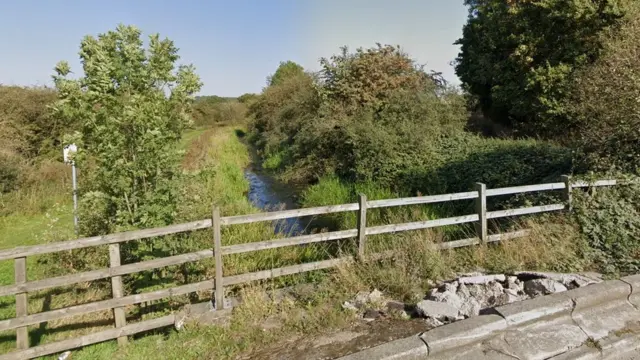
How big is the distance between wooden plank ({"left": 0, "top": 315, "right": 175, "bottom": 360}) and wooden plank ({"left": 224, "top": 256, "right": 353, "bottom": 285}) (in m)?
0.80

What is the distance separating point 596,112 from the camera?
8836 millimetres

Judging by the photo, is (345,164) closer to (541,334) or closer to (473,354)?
(541,334)

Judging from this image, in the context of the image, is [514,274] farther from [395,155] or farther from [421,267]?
[395,155]

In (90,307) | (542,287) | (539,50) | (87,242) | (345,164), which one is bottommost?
(542,287)

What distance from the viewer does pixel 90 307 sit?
3.90m

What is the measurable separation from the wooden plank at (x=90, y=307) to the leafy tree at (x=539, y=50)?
15.1 metres

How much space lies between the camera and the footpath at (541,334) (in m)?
3.23

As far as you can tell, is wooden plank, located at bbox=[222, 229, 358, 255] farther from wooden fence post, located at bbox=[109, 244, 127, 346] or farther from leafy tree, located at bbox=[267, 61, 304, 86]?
leafy tree, located at bbox=[267, 61, 304, 86]

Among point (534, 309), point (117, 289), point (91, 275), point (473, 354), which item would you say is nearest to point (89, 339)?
point (117, 289)

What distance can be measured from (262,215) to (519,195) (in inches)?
224

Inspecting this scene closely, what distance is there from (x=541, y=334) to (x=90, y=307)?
447 cm

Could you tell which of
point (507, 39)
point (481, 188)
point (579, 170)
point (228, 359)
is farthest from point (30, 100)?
point (507, 39)

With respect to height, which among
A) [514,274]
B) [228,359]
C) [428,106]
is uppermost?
[428,106]

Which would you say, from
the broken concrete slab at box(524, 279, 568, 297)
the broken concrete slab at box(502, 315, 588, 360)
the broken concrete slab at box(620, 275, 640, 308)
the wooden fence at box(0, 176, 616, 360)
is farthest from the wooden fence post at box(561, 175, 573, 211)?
the broken concrete slab at box(502, 315, 588, 360)
